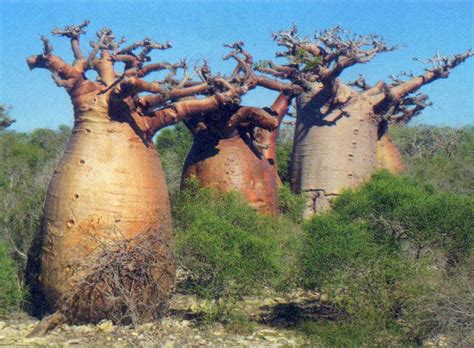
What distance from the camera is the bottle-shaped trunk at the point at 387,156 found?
867cm

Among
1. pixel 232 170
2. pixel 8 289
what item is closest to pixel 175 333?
pixel 8 289

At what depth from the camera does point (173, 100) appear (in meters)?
5.51

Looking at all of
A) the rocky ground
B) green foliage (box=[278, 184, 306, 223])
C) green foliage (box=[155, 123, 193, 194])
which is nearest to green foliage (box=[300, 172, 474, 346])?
the rocky ground

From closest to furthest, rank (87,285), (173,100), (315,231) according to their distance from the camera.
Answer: (87,285) → (315,231) → (173,100)

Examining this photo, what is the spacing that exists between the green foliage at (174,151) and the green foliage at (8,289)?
10.2 ft

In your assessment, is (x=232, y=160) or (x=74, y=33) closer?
(x=74, y=33)

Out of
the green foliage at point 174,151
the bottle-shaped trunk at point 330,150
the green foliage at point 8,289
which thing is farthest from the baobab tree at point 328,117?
the green foliage at point 8,289

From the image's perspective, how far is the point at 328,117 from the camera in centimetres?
758

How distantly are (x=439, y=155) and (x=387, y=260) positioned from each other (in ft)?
25.1

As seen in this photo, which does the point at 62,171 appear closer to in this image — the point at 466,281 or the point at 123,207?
the point at 123,207

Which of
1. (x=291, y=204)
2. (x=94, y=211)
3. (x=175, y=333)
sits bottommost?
(x=175, y=333)

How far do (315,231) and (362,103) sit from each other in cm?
322

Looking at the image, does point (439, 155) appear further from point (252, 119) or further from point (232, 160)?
point (232, 160)

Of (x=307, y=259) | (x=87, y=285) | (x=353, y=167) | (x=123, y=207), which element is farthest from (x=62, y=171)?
(x=353, y=167)
